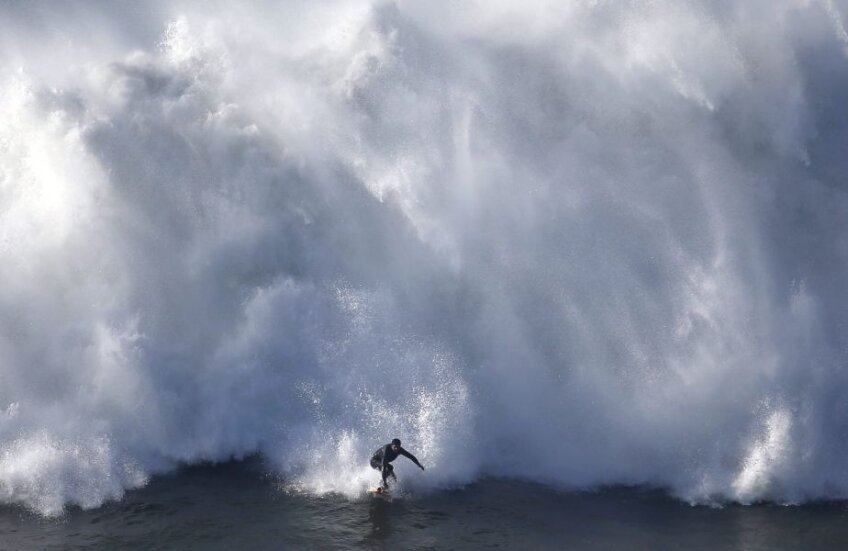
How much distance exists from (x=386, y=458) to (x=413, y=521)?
1.36m

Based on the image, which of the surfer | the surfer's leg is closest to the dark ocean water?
the surfer's leg

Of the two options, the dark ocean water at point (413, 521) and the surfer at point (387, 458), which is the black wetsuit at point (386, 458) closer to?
the surfer at point (387, 458)

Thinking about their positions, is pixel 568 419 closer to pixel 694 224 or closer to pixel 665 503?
pixel 665 503

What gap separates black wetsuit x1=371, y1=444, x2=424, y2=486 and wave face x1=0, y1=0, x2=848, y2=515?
83cm

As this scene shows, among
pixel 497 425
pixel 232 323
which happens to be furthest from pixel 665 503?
pixel 232 323

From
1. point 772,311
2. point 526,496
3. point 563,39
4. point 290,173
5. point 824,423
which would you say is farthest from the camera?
point 563,39

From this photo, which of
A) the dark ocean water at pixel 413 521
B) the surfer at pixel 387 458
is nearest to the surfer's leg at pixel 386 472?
the surfer at pixel 387 458

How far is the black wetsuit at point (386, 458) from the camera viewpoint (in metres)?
15.1

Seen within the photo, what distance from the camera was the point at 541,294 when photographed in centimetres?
1877

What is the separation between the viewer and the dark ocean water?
1366cm

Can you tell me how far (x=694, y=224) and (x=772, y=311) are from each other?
279 cm

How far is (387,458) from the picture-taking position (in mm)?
15164

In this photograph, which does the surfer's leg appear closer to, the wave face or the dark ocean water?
the dark ocean water

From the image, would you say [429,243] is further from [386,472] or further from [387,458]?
[386,472]
